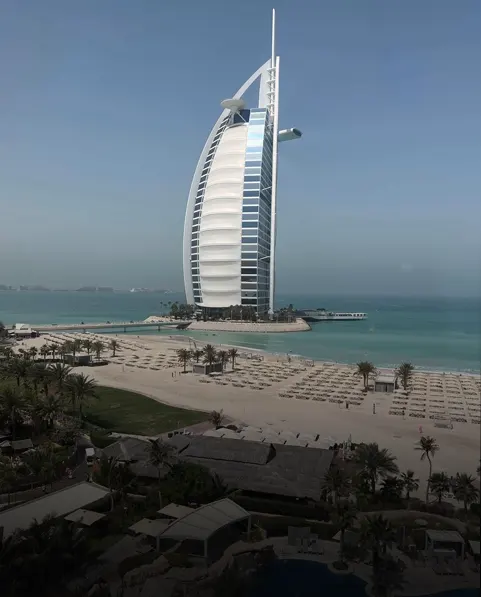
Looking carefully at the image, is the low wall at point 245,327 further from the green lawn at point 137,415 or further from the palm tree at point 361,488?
the palm tree at point 361,488

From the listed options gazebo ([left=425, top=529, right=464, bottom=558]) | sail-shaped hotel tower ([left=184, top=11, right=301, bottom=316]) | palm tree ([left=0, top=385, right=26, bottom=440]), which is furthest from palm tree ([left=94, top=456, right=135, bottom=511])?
sail-shaped hotel tower ([left=184, top=11, right=301, bottom=316])

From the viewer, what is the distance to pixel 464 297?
3.04m

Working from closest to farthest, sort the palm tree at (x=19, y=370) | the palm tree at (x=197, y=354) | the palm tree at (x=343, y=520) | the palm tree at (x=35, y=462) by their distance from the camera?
1. the palm tree at (x=343, y=520)
2. the palm tree at (x=35, y=462)
3. the palm tree at (x=19, y=370)
4. the palm tree at (x=197, y=354)

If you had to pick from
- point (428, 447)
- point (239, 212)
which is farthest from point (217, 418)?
point (239, 212)

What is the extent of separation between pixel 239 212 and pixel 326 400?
27.5m

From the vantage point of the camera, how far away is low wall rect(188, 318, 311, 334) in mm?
29891

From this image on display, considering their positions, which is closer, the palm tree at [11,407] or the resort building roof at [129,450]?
the resort building roof at [129,450]

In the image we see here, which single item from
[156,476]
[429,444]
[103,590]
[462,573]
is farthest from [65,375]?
[462,573]

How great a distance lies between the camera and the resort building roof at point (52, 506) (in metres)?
3.93

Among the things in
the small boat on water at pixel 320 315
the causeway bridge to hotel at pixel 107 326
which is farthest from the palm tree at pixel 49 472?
the small boat on water at pixel 320 315

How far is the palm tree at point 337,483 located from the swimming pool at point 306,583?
120 centimetres

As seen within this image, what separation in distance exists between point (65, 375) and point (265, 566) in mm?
6500

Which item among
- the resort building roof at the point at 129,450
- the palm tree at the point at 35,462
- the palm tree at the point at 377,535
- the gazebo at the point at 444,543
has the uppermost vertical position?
the gazebo at the point at 444,543

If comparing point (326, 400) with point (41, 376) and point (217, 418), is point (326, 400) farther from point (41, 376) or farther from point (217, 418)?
point (41, 376)
